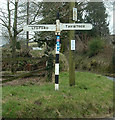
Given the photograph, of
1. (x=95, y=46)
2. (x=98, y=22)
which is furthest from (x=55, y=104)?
(x=98, y=22)

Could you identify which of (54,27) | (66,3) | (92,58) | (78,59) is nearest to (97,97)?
(54,27)

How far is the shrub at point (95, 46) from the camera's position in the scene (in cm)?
2511

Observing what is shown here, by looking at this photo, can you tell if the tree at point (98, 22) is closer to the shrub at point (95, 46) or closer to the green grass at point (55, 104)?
the shrub at point (95, 46)

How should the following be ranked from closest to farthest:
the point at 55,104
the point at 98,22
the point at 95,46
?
the point at 55,104 < the point at 95,46 < the point at 98,22

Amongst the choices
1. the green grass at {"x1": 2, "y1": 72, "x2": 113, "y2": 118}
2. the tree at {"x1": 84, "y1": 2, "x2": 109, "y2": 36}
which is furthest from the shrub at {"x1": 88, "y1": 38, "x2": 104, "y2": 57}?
the green grass at {"x1": 2, "y1": 72, "x2": 113, "y2": 118}

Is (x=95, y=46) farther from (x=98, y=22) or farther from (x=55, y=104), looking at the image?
(x=55, y=104)

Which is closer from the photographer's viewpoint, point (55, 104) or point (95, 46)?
point (55, 104)

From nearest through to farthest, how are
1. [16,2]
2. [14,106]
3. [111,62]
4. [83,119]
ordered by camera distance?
[14,106] → [83,119] → [16,2] → [111,62]

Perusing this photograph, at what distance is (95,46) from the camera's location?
84.8 ft

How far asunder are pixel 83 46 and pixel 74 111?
24107mm

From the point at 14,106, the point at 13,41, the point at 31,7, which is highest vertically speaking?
the point at 31,7

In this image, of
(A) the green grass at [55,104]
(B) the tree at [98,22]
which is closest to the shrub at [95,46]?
(B) the tree at [98,22]

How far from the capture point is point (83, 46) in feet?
96.4

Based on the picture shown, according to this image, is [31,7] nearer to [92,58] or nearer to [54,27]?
[54,27]
